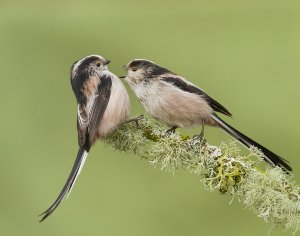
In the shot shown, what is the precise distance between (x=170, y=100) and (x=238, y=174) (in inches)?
9.6

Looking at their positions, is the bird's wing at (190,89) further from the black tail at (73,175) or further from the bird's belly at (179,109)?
the black tail at (73,175)

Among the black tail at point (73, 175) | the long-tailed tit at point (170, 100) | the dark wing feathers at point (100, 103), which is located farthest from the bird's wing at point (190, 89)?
the black tail at point (73, 175)

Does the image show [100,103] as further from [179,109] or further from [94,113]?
[179,109]

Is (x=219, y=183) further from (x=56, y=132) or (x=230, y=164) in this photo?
(x=56, y=132)

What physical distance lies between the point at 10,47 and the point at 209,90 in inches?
39.3

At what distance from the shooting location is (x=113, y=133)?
1.32 m

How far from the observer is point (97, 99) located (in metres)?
1.32

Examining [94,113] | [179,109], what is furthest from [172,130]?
[94,113]

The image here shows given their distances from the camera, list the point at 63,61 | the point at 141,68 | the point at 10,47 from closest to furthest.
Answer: the point at 141,68
the point at 63,61
the point at 10,47

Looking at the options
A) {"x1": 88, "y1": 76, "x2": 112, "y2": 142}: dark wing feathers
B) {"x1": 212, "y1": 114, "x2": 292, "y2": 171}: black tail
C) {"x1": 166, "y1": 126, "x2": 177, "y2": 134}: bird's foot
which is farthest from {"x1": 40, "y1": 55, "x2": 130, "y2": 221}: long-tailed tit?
{"x1": 212, "y1": 114, "x2": 292, "y2": 171}: black tail

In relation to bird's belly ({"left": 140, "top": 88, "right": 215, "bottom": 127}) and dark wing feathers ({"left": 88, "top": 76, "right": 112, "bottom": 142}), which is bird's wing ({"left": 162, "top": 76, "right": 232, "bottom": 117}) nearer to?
bird's belly ({"left": 140, "top": 88, "right": 215, "bottom": 127})

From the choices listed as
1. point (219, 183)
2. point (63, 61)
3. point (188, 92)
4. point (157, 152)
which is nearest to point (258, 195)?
point (219, 183)

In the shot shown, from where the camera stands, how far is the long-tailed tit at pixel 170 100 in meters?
1.25

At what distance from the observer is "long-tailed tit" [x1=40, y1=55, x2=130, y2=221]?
4.19 feet
